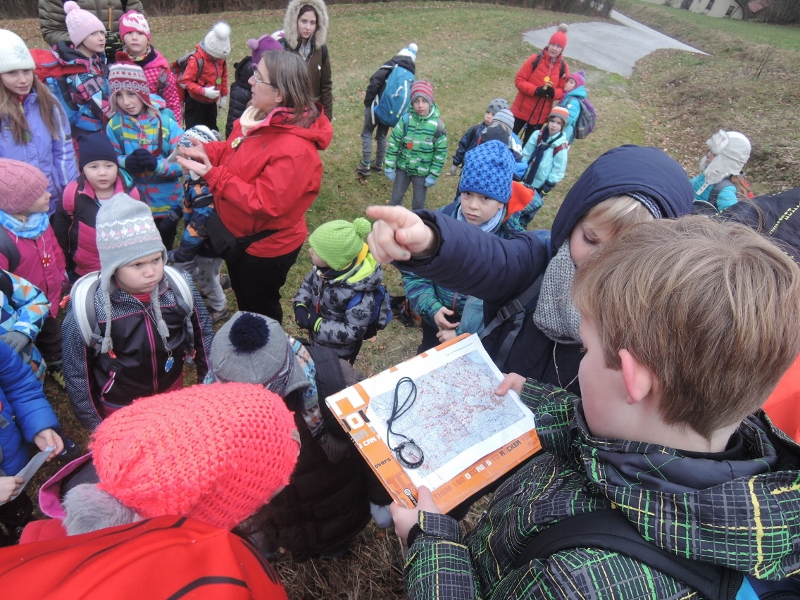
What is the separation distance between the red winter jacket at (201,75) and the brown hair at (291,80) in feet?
10.8

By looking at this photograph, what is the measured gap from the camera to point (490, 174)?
2.95m

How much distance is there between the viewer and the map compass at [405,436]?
5.32 feet

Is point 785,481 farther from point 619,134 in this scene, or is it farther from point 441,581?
point 619,134

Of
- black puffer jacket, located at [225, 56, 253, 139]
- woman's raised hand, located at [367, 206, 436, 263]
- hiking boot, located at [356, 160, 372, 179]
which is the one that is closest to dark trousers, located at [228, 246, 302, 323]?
woman's raised hand, located at [367, 206, 436, 263]

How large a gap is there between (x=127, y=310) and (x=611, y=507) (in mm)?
2257

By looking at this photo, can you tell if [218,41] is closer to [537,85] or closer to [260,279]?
[260,279]

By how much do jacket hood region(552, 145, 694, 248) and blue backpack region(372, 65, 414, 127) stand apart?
14.6ft

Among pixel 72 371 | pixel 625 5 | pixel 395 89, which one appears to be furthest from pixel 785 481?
pixel 625 5

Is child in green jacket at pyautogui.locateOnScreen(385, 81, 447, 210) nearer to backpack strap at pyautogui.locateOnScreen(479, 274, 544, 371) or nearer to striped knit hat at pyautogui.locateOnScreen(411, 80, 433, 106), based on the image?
striped knit hat at pyautogui.locateOnScreen(411, 80, 433, 106)

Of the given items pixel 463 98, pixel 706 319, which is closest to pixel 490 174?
pixel 706 319

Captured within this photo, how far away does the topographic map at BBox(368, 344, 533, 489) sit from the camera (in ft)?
5.43

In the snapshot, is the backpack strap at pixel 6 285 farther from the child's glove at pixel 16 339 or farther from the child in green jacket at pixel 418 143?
the child in green jacket at pixel 418 143

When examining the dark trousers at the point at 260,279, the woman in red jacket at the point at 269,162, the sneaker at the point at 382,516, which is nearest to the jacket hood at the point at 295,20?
the woman in red jacket at the point at 269,162

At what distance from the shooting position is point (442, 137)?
17.6 feet
